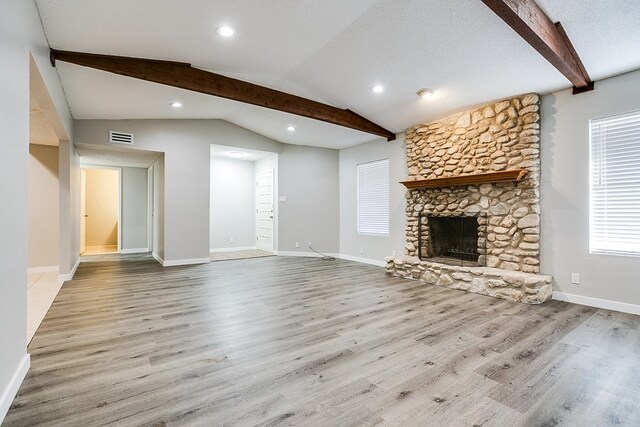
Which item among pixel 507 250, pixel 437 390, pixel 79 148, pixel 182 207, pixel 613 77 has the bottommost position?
pixel 437 390

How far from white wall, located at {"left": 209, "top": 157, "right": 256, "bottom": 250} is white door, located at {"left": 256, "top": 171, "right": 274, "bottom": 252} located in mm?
294

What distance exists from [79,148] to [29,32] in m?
4.21

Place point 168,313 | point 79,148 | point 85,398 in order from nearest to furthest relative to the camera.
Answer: point 85,398 < point 168,313 < point 79,148

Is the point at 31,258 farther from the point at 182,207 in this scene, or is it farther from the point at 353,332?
the point at 353,332

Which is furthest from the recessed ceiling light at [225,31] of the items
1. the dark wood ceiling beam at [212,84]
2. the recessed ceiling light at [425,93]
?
the recessed ceiling light at [425,93]

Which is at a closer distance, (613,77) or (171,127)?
(613,77)

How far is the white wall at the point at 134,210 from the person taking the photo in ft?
26.7

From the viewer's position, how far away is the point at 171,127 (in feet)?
19.9

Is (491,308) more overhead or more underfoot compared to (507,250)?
more underfoot

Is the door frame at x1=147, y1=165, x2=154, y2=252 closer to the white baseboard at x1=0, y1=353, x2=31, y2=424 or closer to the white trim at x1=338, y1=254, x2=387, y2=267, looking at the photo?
the white trim at x1=338, y1=254, x2=387, y2=267

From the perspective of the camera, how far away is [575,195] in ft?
12.4

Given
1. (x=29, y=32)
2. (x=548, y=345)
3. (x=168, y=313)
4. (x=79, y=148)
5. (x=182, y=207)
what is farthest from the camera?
(x=182, y=207)

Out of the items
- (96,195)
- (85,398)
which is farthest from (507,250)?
(96,195)

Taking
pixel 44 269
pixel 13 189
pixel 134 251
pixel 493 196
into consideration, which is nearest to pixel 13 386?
pixel 13 189
